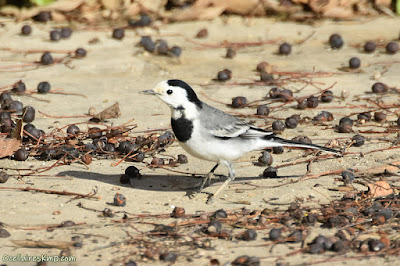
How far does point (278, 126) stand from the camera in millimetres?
6844

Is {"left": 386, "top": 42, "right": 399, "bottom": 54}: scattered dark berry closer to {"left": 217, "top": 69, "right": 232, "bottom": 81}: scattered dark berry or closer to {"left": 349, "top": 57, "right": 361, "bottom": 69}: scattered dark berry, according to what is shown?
{"left": 349, "top": 57, "right": 361, "bottom": 69}: scattered dark berry

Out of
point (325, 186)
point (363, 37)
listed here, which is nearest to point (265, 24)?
point (363, 37)

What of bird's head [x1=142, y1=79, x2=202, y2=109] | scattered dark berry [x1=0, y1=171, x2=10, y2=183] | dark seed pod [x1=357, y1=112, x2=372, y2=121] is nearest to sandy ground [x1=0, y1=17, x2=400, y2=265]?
scattered dark berry [x1=0, y1=171, x2=10, y2=183]

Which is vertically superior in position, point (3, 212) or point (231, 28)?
point (231, 28)

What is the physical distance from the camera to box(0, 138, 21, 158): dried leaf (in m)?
6.12

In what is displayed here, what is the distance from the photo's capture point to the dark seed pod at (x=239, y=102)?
759 centimetres

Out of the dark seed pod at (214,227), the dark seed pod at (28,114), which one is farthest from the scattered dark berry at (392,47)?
the dark seed pod at (214,227)

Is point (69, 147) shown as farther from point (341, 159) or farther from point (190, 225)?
point (341, 159)

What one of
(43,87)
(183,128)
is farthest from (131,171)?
(43,87)

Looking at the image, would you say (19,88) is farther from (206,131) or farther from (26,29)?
(206,131)

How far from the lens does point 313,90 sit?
8.09m

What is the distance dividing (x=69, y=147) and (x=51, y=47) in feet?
11.5

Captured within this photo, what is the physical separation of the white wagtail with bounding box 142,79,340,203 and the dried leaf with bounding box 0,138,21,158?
5.27 ft

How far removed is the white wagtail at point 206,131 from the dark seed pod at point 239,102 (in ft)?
6.17
